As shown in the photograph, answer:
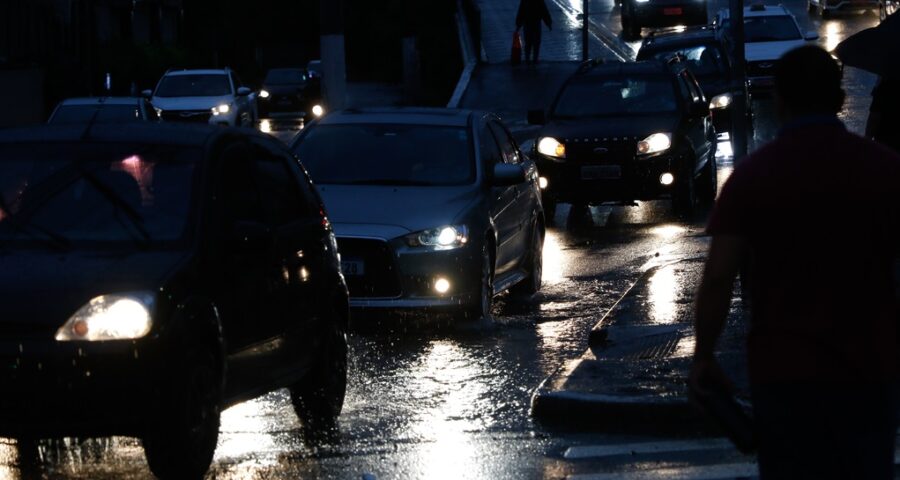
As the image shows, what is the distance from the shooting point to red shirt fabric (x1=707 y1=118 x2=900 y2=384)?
457 cm

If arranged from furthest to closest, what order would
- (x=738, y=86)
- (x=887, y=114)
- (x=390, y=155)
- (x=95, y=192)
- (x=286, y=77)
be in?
(x=286, y=77), (x=738, y=86), (x=390, y=155), (x=887, y=114), (x=95, y=192)

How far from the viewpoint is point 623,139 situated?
19.7m

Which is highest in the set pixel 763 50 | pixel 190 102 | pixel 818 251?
pixel 818 251

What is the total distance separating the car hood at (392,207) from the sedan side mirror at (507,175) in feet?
0.62

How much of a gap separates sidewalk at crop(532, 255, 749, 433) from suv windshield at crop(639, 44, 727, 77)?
48.4 feet

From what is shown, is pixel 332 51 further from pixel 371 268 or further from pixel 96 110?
pixel 371 268

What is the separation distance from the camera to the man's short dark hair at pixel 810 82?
15.4 ft

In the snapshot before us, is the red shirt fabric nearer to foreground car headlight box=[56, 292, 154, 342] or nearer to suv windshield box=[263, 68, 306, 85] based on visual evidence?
foreground car headlight box=[56, 292, 154, 342]

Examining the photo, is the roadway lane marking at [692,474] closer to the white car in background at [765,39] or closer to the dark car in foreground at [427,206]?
the dark car in foreground at [427,206]

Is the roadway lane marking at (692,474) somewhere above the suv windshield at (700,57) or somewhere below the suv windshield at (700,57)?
above

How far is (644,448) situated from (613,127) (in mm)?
11584

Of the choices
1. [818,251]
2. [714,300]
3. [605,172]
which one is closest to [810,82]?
[818,251]

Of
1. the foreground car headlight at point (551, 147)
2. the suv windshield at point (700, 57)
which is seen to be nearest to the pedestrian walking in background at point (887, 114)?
the foreground car headlight at point (551, 147)

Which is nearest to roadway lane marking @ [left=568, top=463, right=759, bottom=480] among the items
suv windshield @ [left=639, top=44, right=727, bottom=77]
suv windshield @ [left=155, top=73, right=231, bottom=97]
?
suv windshield @ [left=639, top=44, right=727, bottom=77]
